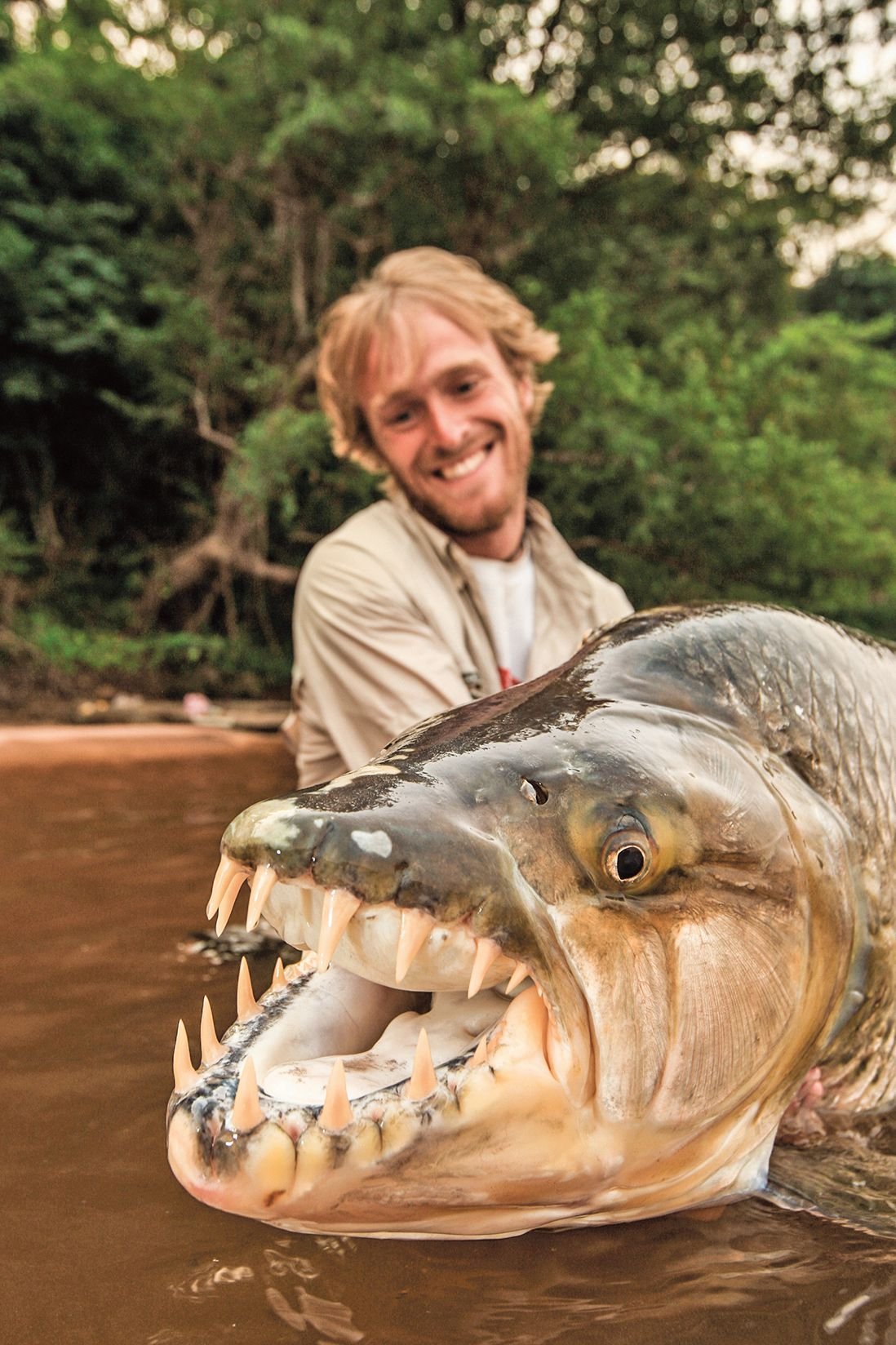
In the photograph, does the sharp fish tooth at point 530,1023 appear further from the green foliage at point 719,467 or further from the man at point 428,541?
the green foliage at point 719,467

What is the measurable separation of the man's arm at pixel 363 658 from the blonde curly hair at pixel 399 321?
30.4 inches

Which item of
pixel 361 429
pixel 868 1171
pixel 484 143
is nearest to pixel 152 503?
pixel 484 143

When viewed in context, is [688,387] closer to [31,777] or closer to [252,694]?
[252,694]

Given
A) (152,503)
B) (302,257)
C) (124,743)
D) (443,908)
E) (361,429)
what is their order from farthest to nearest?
(152,503), (302,257), (124,743), (361,429), (443,908)

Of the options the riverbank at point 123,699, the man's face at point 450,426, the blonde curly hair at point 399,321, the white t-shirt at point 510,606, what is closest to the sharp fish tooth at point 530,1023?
the white t-shirt at point 510,606

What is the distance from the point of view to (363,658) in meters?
2.94

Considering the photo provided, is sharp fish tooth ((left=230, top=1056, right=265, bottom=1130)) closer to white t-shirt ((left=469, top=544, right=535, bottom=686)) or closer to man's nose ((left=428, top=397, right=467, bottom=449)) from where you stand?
white t-shirt ((left=469, top=544, right=535, bottom=686))

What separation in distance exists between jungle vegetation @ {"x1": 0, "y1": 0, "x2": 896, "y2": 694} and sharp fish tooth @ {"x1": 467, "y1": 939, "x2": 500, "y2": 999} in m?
9.12

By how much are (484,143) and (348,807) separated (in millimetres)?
9783

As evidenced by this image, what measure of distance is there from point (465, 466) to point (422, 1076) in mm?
2452

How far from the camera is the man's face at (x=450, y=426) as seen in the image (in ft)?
11.2

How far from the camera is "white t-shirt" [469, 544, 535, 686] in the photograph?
335 cm

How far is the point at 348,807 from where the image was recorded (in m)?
1.25

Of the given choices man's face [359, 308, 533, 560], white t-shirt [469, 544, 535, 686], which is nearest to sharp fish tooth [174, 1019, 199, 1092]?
white t-shirt [469, 544, 535, 686]
